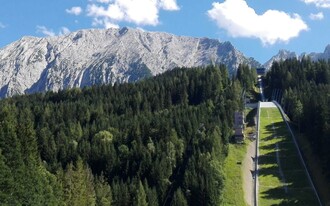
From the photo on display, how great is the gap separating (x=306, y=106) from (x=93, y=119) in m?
81.6

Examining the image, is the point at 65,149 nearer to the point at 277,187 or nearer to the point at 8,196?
the point at 277,187

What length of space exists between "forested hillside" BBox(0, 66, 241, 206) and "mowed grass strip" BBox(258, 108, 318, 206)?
10.9m

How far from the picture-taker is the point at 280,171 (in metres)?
126

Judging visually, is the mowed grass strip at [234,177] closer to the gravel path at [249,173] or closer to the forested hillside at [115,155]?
the gravel path at [249,173]

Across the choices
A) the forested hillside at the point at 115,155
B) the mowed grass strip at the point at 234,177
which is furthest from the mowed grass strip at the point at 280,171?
the forested hillside at the point at 115,155

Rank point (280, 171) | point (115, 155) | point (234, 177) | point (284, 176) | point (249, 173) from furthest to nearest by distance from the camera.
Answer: point (115, 155), point (280, 171), point (249, 173), point (284, 176), point (234, 177)

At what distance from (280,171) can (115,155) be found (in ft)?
148

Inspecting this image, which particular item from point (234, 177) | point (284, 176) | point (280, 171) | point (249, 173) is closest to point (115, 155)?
point (234, 177)

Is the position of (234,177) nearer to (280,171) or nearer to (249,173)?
(249,173)

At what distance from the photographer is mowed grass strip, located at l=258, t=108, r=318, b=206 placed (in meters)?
110

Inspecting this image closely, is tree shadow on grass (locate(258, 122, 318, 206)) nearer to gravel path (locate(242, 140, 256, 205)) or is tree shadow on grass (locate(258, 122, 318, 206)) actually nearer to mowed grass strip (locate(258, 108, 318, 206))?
mowed grass strip (locate(258, 108, 318, 206))

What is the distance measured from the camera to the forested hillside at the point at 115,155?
62222 millimetres

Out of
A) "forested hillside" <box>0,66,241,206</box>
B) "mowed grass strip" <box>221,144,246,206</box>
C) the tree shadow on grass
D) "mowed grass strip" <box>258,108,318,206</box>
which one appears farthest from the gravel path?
"forested hillside" <box>0,66,241,206</box>

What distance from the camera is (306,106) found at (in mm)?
150500
